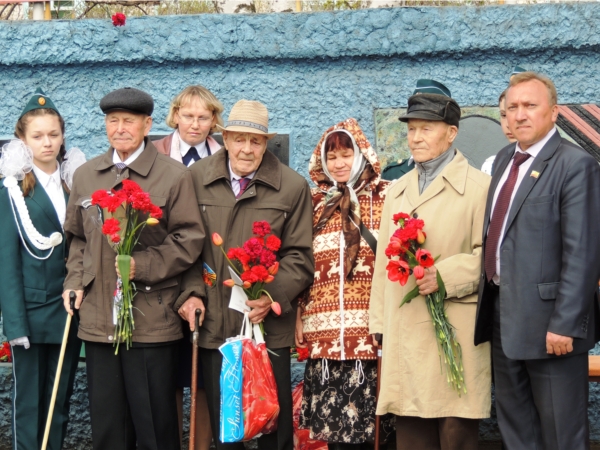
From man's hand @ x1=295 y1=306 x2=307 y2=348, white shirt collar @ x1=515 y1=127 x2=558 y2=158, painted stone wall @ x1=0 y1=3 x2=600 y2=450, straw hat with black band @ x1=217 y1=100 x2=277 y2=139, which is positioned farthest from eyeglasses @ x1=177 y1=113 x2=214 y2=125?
white shirt collar @ x1=515 y1=127 x2=558 y2=158

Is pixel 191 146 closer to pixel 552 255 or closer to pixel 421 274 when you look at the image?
pixel 421 274

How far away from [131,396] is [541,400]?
2084 mm

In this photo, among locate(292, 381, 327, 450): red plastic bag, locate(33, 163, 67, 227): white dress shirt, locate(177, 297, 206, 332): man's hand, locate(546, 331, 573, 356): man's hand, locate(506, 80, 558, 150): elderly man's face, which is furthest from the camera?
locate(292, 381, 327, 450): red plastic bag

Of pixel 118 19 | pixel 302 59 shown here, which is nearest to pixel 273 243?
pixel 302 59

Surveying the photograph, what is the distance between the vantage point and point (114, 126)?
4734mm

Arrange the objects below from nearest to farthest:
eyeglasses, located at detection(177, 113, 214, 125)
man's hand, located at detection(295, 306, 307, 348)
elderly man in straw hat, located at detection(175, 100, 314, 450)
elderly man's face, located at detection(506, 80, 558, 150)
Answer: elderly man's face, located at detection(506, 80, 558, 150) → elderly man in straw hat, located at detection(175, 100, 314, 450) → man's hand, located at detection(295, 306, 307, 348) → eyeglasses, located at detection(177, 113, 214, 125)

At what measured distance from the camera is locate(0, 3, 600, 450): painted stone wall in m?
5.94

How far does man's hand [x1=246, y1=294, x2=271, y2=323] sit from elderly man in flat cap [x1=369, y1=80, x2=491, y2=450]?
1.82 feet

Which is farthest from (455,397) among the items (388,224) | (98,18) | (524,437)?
(98,18)

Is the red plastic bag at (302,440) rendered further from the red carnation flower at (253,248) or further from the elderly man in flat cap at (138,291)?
the red carnation flower at (253,248)

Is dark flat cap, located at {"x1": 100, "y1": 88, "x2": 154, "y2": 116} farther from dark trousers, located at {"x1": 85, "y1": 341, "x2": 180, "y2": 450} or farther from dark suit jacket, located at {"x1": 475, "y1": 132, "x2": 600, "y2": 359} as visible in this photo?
dark suit jacket, located at {"x1": 475, "y1": 132, "x2": 600, "y2": 359}

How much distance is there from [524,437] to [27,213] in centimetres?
295

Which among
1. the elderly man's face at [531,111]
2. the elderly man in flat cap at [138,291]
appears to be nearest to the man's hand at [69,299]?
the elderly man in flat cap at [138,291]

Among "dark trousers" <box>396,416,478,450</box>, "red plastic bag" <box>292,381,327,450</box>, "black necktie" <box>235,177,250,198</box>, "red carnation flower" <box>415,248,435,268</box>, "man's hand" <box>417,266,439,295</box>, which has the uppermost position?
"black necktie" <box>235,177,250,198</box>
